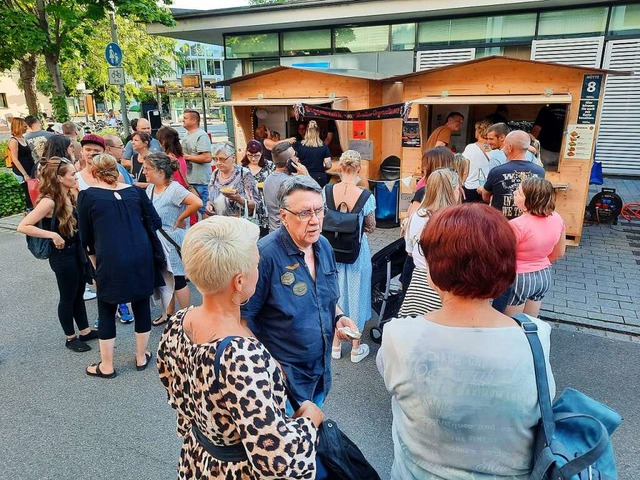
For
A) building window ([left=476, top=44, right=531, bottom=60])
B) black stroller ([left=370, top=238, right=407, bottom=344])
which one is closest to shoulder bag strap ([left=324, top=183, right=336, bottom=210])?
black stroller ([left=370, top=238, right=407, bottom=344])

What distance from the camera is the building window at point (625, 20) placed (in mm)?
9156

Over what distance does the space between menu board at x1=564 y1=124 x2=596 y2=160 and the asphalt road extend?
336 cm

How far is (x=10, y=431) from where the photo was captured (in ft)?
11.0

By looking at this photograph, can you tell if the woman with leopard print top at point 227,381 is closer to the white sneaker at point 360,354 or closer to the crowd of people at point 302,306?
the crowd of people at point 302,306

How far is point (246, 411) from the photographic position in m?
1.41

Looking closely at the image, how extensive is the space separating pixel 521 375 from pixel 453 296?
0.30 metres

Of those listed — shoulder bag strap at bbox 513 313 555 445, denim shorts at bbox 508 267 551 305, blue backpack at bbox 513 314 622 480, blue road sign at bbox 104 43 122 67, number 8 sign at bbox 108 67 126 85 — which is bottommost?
denim shorts at bbox 508 267 551 305

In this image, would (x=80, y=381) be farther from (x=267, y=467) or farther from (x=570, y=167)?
(x=570, y=167)

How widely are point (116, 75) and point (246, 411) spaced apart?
9.84 m

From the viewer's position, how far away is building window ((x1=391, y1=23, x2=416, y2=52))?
1050 centimetres

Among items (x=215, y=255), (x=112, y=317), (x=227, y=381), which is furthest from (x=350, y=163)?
(x=227, y=381)

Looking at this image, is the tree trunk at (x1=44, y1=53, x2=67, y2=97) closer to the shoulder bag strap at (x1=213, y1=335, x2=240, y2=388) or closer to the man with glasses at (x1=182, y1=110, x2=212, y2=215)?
the man with glasses at (x1=182, y1=110, x2=212, y2=215)

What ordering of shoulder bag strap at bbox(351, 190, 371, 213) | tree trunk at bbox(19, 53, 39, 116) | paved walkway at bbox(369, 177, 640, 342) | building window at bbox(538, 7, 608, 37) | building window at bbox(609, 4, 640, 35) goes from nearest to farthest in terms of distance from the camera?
1. shoulder bag strap at bbox(351, 190, 371, 213)
2. paved walkway at bbox(369, 177, 640, 342)
3. building window at bbox(609, 4, 640, 35)
4. building window at bbox(538, 7, 608, 37)
5. tree trunk at bbox(19, 53, 39, 116)

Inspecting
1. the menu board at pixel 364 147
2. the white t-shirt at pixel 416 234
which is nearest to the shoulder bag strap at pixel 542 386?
the white t-shirt at pixel 416 234
